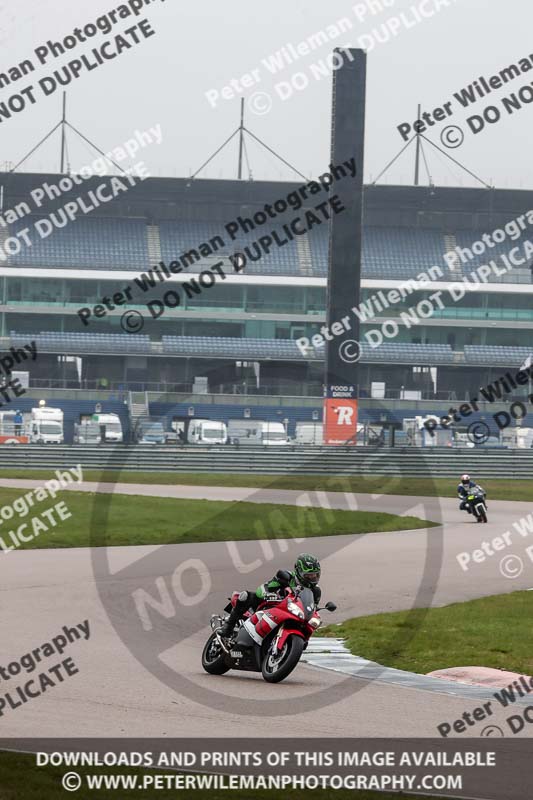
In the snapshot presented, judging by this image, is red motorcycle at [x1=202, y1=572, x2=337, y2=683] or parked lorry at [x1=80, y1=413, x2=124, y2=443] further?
parked lorry at [x1=80, y1=413, x2=124, y2=443]

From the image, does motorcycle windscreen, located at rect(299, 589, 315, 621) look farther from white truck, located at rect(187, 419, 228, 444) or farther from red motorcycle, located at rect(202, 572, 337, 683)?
white truck, located at rect(187, 419, 228, 444)

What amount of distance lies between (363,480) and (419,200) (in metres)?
41.8

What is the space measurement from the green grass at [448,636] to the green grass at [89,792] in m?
5.74

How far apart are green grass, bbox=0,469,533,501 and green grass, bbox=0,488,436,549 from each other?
32.8 feet

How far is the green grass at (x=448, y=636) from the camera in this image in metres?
13.8

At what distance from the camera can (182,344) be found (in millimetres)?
81688

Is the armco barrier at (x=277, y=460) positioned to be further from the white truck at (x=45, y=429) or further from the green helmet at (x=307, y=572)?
the green helmet at (x=307, y=572)

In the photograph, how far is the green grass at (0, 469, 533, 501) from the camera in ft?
149

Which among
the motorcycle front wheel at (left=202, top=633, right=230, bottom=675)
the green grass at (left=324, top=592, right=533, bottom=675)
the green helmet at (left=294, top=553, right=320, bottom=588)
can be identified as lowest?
the green grass at (left=324, top=592, right=533, bottom=675)

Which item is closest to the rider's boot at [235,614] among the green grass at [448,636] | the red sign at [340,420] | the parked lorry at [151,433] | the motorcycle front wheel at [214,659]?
the motorcycle front wheel at [214,659]

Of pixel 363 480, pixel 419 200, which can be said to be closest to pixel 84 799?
pixel 363 480

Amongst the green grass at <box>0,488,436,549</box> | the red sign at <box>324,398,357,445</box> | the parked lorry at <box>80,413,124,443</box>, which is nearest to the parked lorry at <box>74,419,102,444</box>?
the parked lorry at <box>80,413,124,443</box>

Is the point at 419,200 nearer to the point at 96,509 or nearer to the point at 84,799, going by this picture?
the point at 96,509

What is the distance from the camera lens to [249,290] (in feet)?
273
